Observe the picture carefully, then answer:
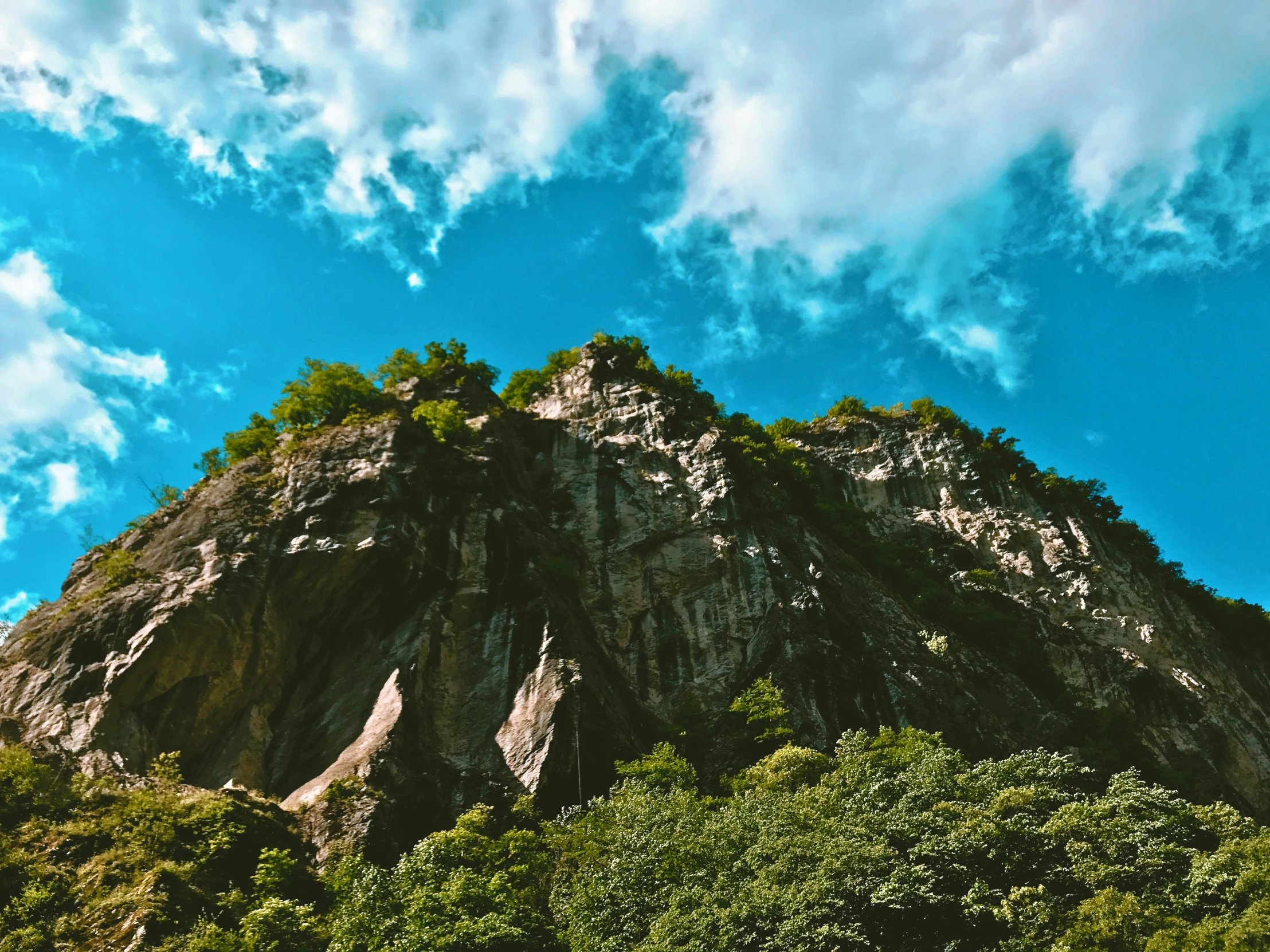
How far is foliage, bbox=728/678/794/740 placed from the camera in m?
26.2

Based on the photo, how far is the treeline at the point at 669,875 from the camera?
16.4 m

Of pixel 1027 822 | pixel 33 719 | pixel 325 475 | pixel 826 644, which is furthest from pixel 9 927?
pixel 826 644

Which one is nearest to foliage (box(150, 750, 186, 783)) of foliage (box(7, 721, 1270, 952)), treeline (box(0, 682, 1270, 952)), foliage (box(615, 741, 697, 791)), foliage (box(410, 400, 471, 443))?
treeline (box(0, 682, 1270, 952))

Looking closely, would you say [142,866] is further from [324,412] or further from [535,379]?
[535,379]

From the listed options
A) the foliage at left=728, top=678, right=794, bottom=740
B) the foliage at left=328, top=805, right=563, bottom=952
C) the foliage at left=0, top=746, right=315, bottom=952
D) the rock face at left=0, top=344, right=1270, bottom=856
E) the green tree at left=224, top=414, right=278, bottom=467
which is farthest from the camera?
the green tree at left=224, top=414, right=278, bottom=467

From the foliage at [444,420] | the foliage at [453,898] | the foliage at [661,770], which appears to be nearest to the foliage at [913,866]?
the foliage at [453,898]

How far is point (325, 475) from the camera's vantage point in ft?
97.7

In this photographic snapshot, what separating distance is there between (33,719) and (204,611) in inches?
174

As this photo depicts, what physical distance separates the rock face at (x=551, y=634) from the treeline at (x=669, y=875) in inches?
79.9

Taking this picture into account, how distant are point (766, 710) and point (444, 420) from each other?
17199 mm

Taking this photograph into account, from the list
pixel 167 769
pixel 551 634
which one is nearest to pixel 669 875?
pixel 551 634

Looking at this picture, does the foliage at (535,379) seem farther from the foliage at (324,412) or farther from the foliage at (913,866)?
the foliage at (913,866)

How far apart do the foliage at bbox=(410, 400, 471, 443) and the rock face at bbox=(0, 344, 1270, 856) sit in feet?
2.70

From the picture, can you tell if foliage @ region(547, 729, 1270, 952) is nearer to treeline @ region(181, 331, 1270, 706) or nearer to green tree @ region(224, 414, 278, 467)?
treeline @ region(181, 331, 1270, 706)
